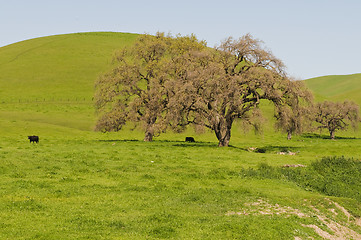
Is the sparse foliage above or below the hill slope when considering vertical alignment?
below

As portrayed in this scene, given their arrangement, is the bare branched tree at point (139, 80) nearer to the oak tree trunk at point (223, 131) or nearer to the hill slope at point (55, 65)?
the oak tree trunk at point (223, 131)

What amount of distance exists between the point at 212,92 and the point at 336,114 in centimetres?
5244

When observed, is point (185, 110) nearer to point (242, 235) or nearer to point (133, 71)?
point (133, 71)

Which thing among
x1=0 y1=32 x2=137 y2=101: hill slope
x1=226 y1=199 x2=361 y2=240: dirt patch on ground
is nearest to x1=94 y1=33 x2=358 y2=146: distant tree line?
x1=226 y1=199 x2=361 y2=240: dirt patch on ground

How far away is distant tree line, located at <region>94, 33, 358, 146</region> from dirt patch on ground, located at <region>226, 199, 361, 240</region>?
25.7 m

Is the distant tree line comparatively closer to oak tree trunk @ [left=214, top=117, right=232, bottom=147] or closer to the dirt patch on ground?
oak tree trunk @ [left=214, top=117, right=232, bottom=147]

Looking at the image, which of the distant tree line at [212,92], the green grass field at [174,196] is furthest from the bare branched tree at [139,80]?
the green grass field at [174,196]

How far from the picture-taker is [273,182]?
26.4 m

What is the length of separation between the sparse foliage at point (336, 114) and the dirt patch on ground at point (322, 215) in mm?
71358

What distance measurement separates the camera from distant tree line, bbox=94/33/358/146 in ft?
152

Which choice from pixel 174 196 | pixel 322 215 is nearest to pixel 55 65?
pixel 174 196

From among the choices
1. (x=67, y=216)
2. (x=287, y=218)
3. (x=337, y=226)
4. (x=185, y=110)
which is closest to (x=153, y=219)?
(x=67, y=216)

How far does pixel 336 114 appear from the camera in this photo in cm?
8975

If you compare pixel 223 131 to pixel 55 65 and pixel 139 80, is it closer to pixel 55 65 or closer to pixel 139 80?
pixel 139 80
